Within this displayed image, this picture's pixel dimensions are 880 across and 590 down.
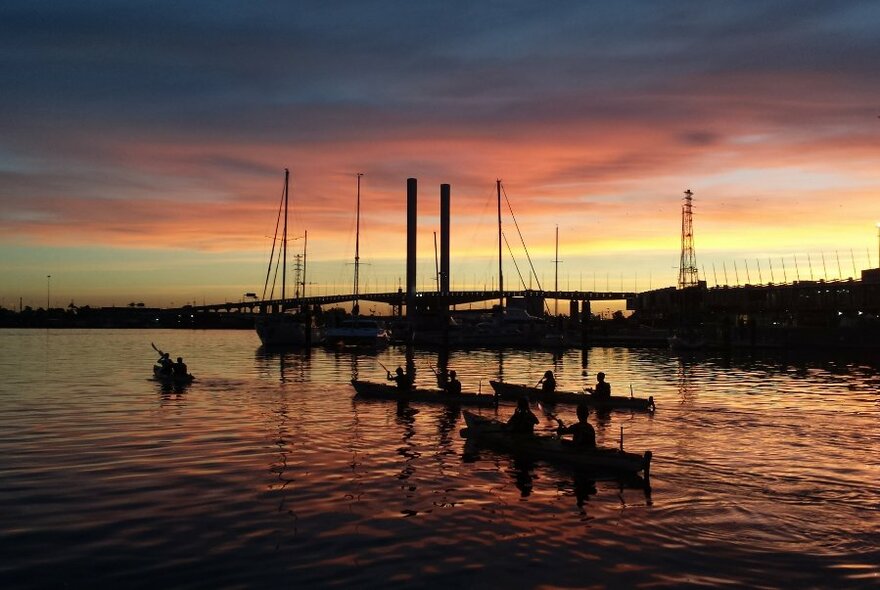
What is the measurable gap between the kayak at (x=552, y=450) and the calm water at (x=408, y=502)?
0.62 m

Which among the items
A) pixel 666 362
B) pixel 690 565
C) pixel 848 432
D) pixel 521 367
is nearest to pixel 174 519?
pixel 690 565

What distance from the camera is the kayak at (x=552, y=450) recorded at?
893 inches

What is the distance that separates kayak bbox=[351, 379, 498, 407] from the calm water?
168cm

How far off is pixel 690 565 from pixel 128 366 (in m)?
64.3

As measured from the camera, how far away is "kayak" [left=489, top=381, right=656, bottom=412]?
38719 mm

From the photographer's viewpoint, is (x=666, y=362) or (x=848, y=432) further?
(x=666, y=362)

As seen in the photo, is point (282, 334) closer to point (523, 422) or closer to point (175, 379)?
point (175, 379)

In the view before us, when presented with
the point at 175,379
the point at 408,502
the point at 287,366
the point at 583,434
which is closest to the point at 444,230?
the point at 287,366

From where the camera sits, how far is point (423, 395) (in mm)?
41750

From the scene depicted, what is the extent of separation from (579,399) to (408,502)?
22.8 metres

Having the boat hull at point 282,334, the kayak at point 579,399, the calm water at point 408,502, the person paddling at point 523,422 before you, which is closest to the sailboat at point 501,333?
the boat hull at point 282,334

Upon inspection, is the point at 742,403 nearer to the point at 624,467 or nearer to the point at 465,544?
the point at 624,467

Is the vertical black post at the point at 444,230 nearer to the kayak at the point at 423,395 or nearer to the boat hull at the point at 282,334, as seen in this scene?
the boat hull at the point at 282,334

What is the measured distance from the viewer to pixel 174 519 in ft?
58.9
